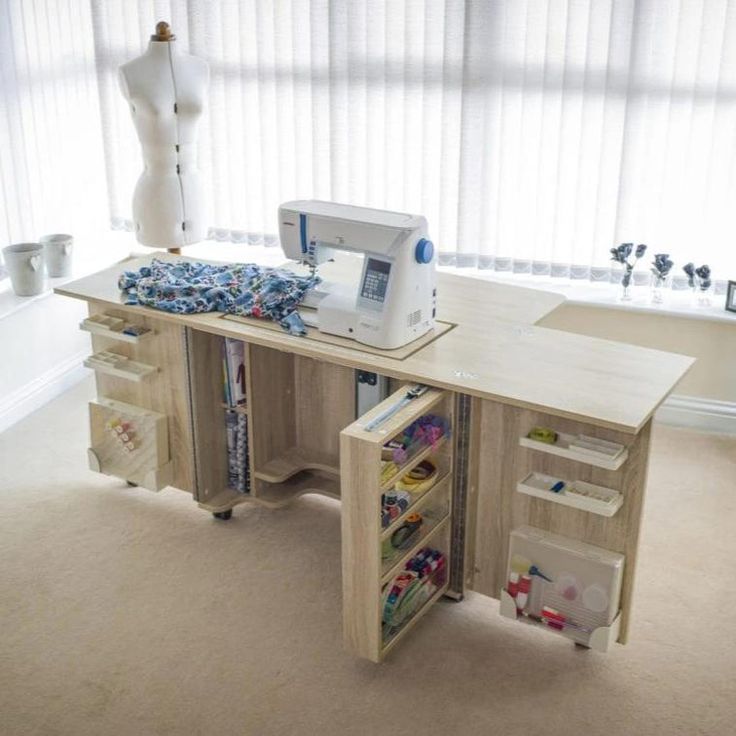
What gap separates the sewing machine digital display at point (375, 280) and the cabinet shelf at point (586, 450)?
0.56 metres

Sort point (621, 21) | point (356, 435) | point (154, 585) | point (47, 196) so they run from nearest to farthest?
point (356, 435)
point (154, 585)
point (621, 21)
point (47, 196)

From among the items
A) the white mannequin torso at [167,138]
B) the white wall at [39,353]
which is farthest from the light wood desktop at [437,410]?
the white wall at [39,353]

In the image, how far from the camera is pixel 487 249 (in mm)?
4469

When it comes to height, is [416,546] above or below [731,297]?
below

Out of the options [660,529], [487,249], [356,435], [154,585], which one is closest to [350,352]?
[356,435]

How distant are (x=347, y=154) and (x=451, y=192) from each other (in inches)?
19.5

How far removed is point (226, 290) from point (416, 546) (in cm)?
100

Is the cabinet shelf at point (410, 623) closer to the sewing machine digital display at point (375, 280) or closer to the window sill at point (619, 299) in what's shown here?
the sewing machine digital display at point (375, 280)

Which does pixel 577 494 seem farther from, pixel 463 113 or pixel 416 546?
pixel 463 113

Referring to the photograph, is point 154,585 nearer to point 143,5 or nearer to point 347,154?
point 347,154

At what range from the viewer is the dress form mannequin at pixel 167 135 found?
3.97 metres

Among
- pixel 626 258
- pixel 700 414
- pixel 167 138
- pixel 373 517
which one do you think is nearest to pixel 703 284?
pixel 626 258

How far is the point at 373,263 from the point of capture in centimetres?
296

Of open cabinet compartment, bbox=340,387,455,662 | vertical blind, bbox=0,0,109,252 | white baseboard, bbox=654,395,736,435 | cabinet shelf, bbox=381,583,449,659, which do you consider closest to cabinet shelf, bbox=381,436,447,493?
open cabinet compartment, bbox=340,387,455,662
